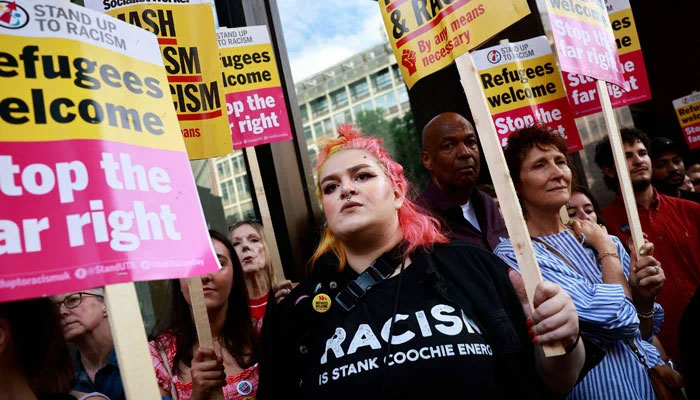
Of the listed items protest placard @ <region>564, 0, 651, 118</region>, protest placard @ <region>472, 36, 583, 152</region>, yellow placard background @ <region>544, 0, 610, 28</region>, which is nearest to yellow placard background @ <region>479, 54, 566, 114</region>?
protest placard @ <region>472, 36, 583, 152</region>

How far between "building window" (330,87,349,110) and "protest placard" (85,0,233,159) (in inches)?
122

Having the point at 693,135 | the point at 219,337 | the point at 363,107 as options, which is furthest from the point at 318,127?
the point at 693,135

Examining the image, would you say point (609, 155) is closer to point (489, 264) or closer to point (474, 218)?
point (474, 218)

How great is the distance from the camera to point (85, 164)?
140cm

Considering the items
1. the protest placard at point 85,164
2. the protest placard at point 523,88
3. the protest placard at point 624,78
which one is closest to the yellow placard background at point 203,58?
the protest placard at point 85,164

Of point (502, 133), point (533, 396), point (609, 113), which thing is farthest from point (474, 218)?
point (533, 396)

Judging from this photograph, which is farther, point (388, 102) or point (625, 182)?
point (388, 102)

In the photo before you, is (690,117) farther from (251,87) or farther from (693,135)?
(251,87)

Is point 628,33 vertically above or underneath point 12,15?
above

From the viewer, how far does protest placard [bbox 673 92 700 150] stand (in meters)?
6.01

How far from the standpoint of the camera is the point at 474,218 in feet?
11.3

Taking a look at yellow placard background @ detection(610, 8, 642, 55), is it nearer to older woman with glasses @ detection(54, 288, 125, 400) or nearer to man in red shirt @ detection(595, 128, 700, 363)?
man in red shirt @ detection(595, 128, 700, 363)

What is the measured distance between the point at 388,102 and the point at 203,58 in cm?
374

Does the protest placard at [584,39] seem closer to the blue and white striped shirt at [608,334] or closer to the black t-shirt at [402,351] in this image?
the blue and white striped shirt at [608,334]
